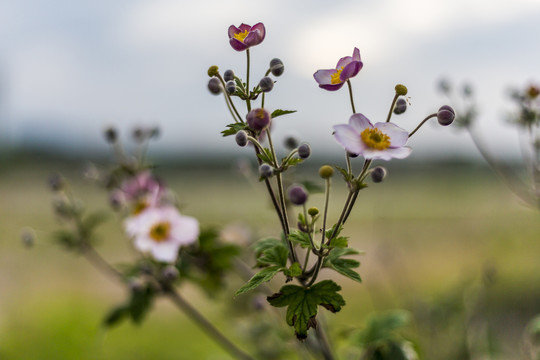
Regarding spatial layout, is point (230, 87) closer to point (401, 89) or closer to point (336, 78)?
point (336, 78)

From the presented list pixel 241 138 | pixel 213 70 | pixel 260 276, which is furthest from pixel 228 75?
pixel 260 276

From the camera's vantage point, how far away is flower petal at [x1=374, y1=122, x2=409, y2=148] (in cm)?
90

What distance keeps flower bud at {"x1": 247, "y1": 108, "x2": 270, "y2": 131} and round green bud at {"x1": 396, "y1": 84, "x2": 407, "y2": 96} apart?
0.25 m

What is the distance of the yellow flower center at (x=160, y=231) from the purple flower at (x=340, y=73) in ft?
2.25

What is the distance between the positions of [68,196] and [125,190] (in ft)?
1.32

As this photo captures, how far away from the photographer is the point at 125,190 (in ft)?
5.41

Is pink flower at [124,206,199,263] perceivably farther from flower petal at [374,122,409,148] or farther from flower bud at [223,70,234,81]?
flower petal at [374,122,409,148]

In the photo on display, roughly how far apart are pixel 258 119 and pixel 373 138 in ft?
0.65

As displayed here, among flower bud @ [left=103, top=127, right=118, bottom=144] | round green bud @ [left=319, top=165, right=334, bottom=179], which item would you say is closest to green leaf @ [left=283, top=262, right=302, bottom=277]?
round green bud @ [left=319, top=165, right=334, bottom=179]

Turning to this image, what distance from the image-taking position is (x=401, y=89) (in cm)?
93

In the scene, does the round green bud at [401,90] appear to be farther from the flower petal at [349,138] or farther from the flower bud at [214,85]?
the flower bud at [214,85]

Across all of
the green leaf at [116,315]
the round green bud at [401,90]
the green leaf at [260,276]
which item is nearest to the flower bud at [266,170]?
the green leaf at [260,276]

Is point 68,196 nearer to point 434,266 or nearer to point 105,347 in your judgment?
point 105,347

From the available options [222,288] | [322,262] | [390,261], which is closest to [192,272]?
[222,288]
